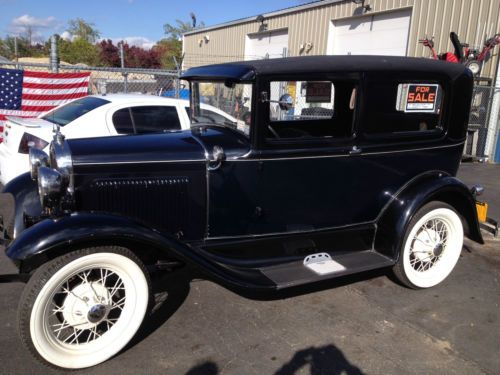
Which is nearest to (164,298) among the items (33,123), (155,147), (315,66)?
(155,147)

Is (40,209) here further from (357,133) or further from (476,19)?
(476,19)

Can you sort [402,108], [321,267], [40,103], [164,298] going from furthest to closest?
1. [40,103]
2. [402,108]
3. [164,298]
4. [321,267]

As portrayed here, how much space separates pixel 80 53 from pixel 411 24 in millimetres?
35060

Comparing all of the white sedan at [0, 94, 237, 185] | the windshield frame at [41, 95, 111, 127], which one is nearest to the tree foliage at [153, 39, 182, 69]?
the windshield frame at [41, 95, 111, 127]

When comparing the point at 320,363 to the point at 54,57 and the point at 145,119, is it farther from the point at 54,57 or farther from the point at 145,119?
the point at 54,57

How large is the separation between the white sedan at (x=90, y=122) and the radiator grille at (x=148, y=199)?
222 centimetres

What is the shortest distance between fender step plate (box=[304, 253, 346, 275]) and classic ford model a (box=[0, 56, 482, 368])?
1cm

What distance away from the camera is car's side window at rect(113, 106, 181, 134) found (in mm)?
5812

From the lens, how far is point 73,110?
A: 5.96 metres

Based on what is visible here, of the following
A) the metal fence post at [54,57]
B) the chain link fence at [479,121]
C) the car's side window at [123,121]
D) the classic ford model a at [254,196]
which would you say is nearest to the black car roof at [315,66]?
the classic ford model a at [254,196]

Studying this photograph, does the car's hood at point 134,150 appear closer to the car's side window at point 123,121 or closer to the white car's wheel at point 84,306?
the white car's wheel at point 84,306

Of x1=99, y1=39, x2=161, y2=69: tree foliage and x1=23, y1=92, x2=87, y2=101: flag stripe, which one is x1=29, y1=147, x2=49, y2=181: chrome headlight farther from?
x1=99, y1=39, x2=161, y2=69: tree foliage

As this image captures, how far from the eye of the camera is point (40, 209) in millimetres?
3053

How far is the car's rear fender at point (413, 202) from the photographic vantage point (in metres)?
3.46
